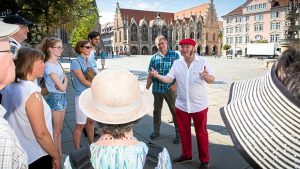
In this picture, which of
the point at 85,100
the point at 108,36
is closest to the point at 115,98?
the point at 85,100

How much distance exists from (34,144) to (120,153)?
4.31ft

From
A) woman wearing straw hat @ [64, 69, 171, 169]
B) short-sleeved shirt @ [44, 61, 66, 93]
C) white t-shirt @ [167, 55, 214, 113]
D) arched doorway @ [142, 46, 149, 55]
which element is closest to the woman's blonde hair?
short-sleeved shirt @ [44, 61, 66, 93]

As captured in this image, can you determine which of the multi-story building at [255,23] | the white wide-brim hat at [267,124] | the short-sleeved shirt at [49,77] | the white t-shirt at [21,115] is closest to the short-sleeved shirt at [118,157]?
the white wide-brim hat at [267,124]

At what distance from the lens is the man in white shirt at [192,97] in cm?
398

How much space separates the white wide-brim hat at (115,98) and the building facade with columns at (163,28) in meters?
87.7

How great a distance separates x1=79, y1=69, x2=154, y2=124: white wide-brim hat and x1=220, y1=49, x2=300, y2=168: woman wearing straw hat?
73 centimetres

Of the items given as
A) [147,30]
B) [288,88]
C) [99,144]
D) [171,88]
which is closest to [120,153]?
[99,144]

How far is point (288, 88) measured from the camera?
81cm

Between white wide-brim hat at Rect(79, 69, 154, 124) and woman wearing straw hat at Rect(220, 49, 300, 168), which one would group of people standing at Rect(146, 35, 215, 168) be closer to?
white wide-brim hat at Rect(79, 69, 154, 124)

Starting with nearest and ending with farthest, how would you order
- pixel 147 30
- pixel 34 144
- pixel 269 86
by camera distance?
pixel 269 86, pixel 34 144, pixel 147 30

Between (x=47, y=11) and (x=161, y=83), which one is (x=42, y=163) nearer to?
(x=161, y=83)

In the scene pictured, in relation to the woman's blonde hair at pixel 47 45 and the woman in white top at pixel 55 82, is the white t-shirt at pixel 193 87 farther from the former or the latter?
the woman's blonde hair at pixel 47 45

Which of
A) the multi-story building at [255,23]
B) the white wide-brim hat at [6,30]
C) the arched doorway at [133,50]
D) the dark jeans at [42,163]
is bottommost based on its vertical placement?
the dark jeans at [42,163]

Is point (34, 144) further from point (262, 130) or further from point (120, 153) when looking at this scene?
point (262, 130)
